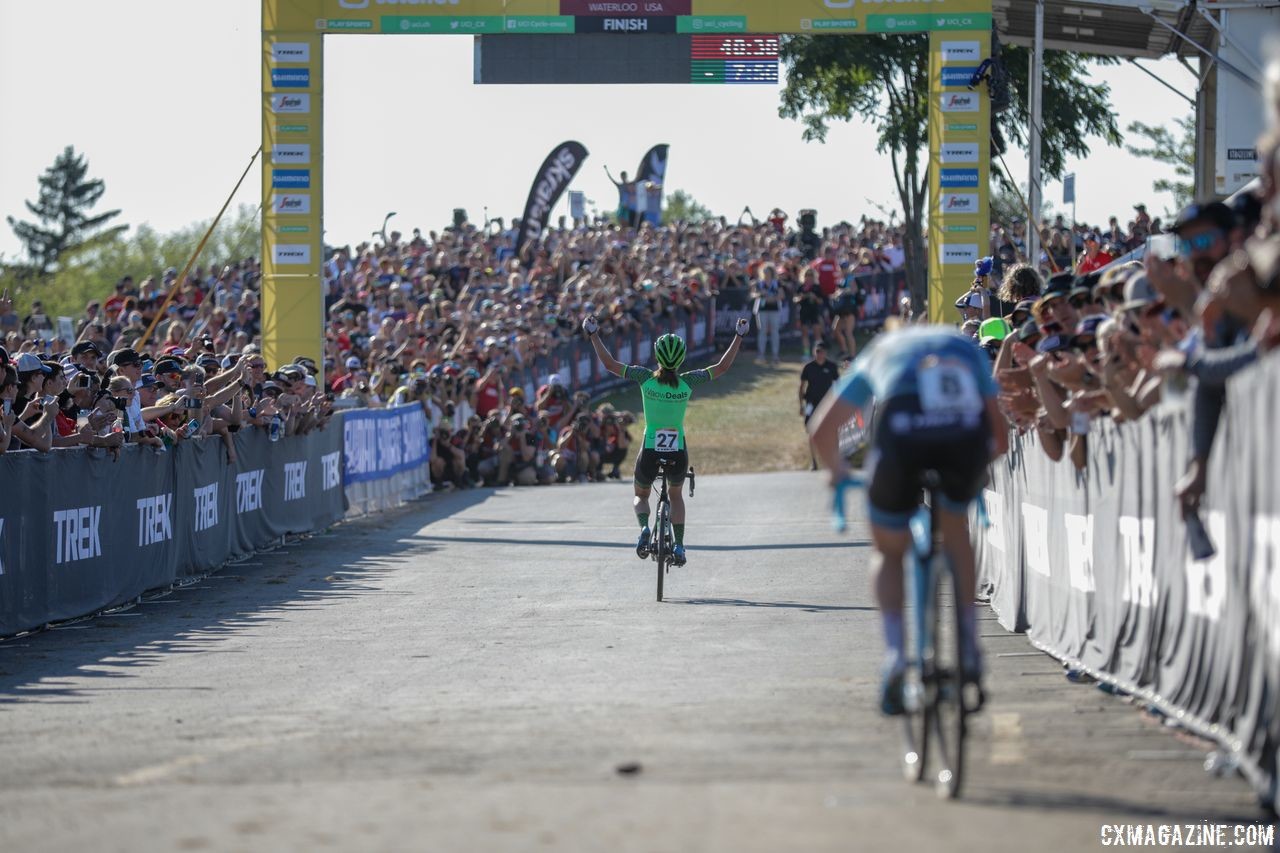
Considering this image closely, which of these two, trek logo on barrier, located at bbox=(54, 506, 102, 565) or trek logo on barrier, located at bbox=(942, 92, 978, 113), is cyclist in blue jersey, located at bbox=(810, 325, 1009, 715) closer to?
trek logo on barrier, located at bbox=(54, 506, 102, 565)

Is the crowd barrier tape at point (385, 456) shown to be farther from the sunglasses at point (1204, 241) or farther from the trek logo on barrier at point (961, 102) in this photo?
the sunglasses at point (1204, 241)

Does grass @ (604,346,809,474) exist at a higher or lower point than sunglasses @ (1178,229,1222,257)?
lower

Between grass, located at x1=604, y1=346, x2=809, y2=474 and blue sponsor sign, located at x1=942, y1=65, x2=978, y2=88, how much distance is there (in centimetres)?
1090

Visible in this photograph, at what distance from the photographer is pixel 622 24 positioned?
2752 cm

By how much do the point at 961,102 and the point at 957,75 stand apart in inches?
16.1

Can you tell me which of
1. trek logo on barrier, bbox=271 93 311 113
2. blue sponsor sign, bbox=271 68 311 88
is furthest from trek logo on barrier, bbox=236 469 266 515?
blue sponsor sign, bbox=271 68 311 88

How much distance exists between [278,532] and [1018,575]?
1129cm

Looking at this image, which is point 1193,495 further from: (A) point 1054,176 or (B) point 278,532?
(A) point 1054,176

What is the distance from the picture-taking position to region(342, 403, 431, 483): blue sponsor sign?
26703 mm

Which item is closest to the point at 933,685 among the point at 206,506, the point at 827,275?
the point at 206,506

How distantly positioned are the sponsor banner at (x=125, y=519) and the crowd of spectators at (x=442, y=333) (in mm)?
274

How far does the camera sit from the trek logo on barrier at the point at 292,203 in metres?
28.7

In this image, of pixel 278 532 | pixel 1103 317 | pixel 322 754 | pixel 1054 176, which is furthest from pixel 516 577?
pixel 1054 176

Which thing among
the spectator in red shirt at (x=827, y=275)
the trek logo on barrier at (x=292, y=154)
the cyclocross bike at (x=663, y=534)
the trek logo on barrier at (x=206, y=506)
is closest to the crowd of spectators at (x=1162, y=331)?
the cyclocross bike at (x=663, y=534)
